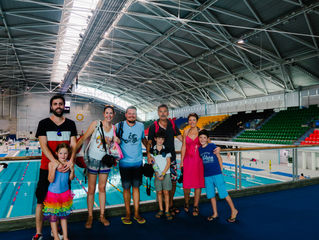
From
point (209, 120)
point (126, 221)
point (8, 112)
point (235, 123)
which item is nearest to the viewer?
point (126, 221)

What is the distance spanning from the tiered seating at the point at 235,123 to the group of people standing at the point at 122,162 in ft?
59.6

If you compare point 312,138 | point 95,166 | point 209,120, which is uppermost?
point 209,120

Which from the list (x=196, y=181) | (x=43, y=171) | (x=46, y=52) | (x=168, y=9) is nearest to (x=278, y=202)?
(x=196, y=181)

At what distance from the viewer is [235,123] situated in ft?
74.2

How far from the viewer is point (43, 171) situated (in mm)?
2561

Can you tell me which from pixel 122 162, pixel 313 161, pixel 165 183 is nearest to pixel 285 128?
pixel 313 161

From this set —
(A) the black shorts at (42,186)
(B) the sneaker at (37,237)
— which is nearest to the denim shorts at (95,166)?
(A) the black shorts at (42,186)

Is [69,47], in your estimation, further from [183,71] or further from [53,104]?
[53,104]

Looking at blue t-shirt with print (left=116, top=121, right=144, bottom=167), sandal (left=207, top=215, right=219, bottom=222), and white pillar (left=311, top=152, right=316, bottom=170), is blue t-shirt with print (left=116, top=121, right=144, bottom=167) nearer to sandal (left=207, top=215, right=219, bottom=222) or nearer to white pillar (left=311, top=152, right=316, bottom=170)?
sandal (left=207, top=215, right=219, bottom=222)

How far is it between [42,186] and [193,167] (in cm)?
207

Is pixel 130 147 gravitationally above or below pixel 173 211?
above

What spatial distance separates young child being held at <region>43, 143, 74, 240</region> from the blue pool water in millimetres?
5348

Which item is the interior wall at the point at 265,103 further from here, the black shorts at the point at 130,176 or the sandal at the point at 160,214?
the black shorts at the point at 130,176

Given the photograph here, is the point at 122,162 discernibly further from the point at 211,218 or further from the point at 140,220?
the point at 211,218
